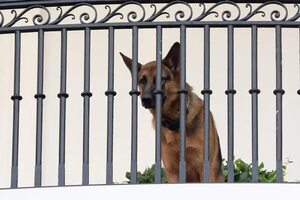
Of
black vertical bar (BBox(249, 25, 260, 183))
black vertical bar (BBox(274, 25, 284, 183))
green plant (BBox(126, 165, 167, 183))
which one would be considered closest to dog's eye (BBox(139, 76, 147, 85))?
black vertical bar (BBox(249, 25, 260, 183))

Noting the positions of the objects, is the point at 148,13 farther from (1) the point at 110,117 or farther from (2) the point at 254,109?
(2) the point at 254,109

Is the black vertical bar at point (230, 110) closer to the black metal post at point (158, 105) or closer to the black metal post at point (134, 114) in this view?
the black metal post at point (158, 105)

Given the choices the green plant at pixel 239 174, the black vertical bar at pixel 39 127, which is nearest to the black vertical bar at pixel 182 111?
the black vertical bar at pixel 39 127

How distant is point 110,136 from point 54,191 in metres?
0.46

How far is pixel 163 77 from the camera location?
28.1 ft

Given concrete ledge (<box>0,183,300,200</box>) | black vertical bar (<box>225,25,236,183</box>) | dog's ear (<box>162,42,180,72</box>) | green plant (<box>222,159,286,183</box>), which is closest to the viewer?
concrete ledge (<box>0,183,300,200</box>)

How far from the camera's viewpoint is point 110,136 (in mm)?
8000

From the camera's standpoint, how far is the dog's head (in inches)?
336


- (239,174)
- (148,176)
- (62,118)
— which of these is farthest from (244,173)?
(62,118)

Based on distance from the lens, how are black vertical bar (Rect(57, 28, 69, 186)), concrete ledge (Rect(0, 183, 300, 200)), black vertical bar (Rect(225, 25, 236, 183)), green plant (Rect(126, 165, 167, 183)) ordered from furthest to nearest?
green plant (Rect(126, 165, 167, 183))
black vertical bar (Rect(57, 28, 69, 186))
black vertical bar (Rect(225, 25, 236, 183))
concrete ledge (Rect(0, 183, 300, 200))

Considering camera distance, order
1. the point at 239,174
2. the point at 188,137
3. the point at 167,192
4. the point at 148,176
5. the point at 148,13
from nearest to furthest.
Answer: the point at 167,192 → the point at 188,137 → the point at 239,174 → the point at 148,176 → the point at 148,13

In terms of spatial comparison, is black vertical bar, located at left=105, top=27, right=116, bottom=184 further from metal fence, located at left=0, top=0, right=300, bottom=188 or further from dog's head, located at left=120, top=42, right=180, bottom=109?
dog's head, located at left=120, top=42, right=180, bottom=109

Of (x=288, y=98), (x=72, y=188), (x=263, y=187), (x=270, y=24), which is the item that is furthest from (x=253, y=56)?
(x=288, y=98)

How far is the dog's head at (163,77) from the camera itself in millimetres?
8531
